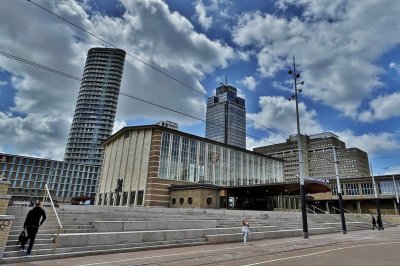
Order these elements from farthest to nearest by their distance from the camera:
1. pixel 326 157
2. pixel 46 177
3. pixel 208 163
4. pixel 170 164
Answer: pixel 326 157 < pixel 46 177 < pixel 208 163 < pixel 170 164

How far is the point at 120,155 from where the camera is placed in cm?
5625

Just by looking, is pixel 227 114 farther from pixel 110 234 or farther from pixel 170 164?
pixel 110 234

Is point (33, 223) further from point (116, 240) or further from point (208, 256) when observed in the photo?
point (208, 256)

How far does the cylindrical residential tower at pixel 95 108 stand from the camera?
143 meters

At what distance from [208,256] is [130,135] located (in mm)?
45818

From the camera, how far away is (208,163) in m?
55.1

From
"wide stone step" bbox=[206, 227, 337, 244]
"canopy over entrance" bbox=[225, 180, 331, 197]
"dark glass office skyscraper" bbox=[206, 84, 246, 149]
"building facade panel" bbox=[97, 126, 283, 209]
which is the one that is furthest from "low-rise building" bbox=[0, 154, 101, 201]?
"wide stone step" bbox=[206, 227, 337, 244]

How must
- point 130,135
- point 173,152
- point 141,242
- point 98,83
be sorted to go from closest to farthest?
point 141,242 → point 173,152 → point 130,135 → point 98,83

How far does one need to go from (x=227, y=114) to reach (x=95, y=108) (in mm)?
78546

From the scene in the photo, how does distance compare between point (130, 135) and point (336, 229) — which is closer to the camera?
point (336, 229)

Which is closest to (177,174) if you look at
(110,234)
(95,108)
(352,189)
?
(110,234)

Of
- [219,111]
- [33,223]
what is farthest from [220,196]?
[219,111]

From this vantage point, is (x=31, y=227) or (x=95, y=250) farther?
(x=95, y=250)

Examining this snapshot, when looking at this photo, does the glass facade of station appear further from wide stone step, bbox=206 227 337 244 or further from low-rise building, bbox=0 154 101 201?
low-rise building, bbox=0 154 101 201
